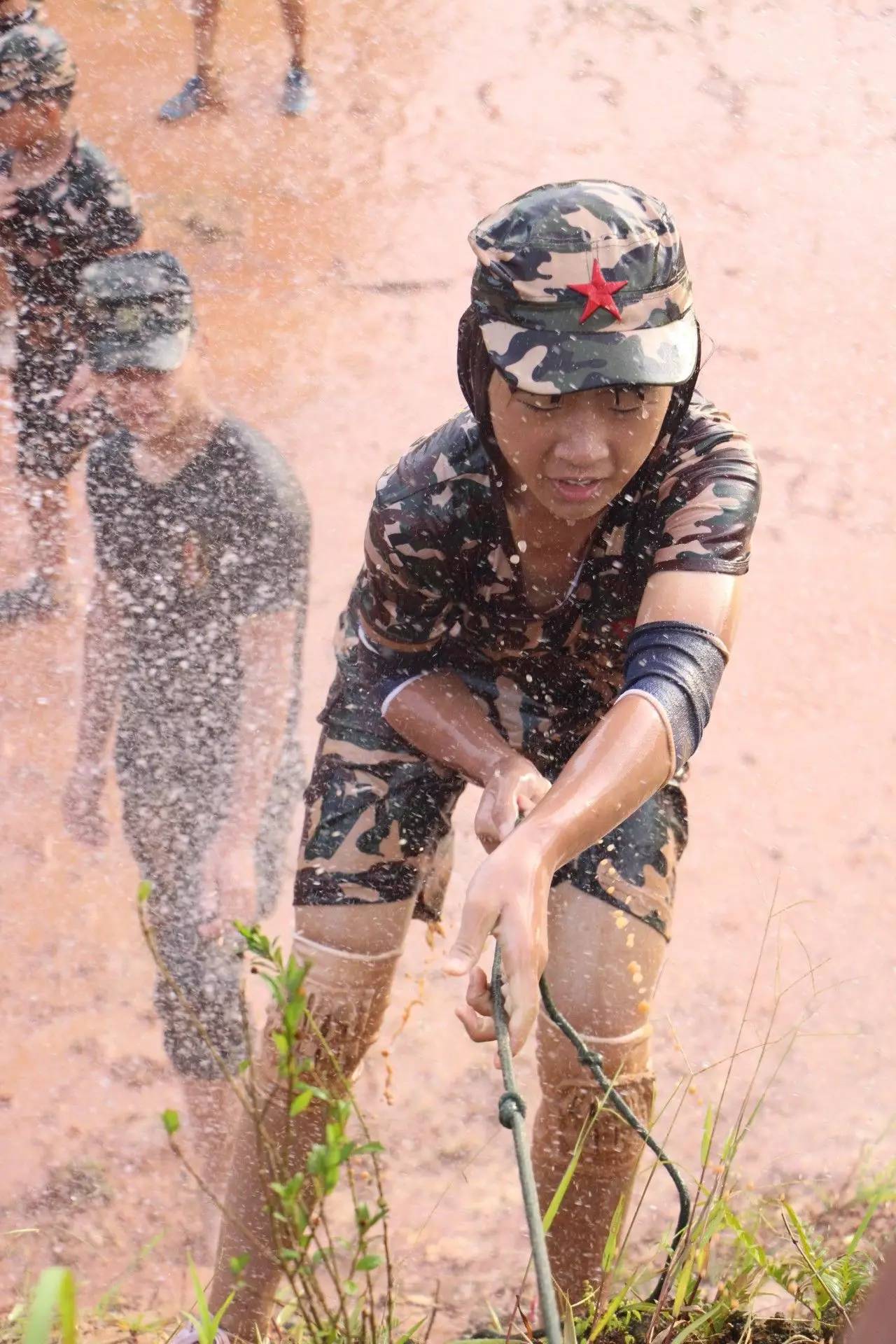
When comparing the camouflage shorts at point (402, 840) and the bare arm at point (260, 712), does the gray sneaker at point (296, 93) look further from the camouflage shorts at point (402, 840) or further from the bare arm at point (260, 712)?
the camouflage shorts at point (402, 840)

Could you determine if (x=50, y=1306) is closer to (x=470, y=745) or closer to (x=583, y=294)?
(x=470, y=745)

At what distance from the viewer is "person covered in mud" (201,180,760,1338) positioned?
2158 mm

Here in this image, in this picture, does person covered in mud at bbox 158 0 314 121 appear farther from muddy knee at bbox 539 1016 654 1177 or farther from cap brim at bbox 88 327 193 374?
muddy knee at bbox 539 1016 654 1177

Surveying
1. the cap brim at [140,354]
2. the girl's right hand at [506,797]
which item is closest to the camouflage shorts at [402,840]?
the girl's right hand at [506,797]

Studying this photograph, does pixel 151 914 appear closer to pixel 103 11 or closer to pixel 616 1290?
pixel 616 1290

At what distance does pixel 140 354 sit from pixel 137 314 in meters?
0.17

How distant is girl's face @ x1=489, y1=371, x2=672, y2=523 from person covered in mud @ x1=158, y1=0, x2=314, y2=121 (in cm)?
A: 587

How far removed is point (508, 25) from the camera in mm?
7965

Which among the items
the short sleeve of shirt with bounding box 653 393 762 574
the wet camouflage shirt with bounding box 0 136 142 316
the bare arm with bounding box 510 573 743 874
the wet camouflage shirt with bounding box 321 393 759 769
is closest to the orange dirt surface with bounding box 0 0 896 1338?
the wet camouflage shirt with bounding box 321 393 759 769

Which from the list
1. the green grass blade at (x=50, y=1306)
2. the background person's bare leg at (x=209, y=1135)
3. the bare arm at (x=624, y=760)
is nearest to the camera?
the green grass blade at (x=50, y=1306)

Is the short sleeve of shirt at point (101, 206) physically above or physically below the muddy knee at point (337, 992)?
above

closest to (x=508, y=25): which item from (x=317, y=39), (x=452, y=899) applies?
(x=317, y=39)

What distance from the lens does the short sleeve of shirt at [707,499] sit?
7.64ft

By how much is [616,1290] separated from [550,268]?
200cm
